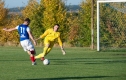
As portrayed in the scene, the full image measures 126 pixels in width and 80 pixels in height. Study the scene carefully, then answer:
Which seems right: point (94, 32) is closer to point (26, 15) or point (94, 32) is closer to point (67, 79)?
point (26, 15)

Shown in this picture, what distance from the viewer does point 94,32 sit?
43.2 meters

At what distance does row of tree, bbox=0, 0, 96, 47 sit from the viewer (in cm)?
5075

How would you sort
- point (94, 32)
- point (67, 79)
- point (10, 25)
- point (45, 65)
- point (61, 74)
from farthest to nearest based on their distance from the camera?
1. point (10, 25)
2. point (94, 32)
3. point (45, 65)
4. point (61, 74)
5. point (67, 79)

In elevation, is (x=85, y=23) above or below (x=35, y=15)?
below

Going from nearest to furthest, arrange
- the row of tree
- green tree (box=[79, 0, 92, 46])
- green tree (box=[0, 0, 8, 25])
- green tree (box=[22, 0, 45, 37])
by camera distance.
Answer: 1. green tree (box=[79, 0, 92, 46])
2. the row of tree
3. green tree (box=[22, 0, 45, 37])
4. green tree (box=[0, 0, 8, 25])

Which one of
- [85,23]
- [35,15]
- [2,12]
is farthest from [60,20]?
[2,12]

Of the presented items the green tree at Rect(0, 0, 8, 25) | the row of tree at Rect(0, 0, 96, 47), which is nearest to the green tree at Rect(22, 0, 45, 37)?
the row of tree at Rect(0, 0, 96, 47)

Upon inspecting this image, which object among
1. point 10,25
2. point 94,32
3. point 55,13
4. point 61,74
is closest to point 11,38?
point 10,25

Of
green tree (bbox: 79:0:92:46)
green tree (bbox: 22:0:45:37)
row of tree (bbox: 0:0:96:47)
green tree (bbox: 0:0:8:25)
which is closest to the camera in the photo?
green tree (bbox: 79:0:92:46)

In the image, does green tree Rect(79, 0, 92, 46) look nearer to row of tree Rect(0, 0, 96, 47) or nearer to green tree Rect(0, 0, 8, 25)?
row of tree Rect(0, 0, 96, 47)

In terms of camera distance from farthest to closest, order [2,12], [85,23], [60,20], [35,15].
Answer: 1. [2,12]
2. [35,15]
3. [60,20]
4. [85,23]

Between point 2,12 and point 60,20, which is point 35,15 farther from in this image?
point 2,12

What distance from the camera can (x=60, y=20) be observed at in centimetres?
5222

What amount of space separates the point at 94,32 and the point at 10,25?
50.5ft
